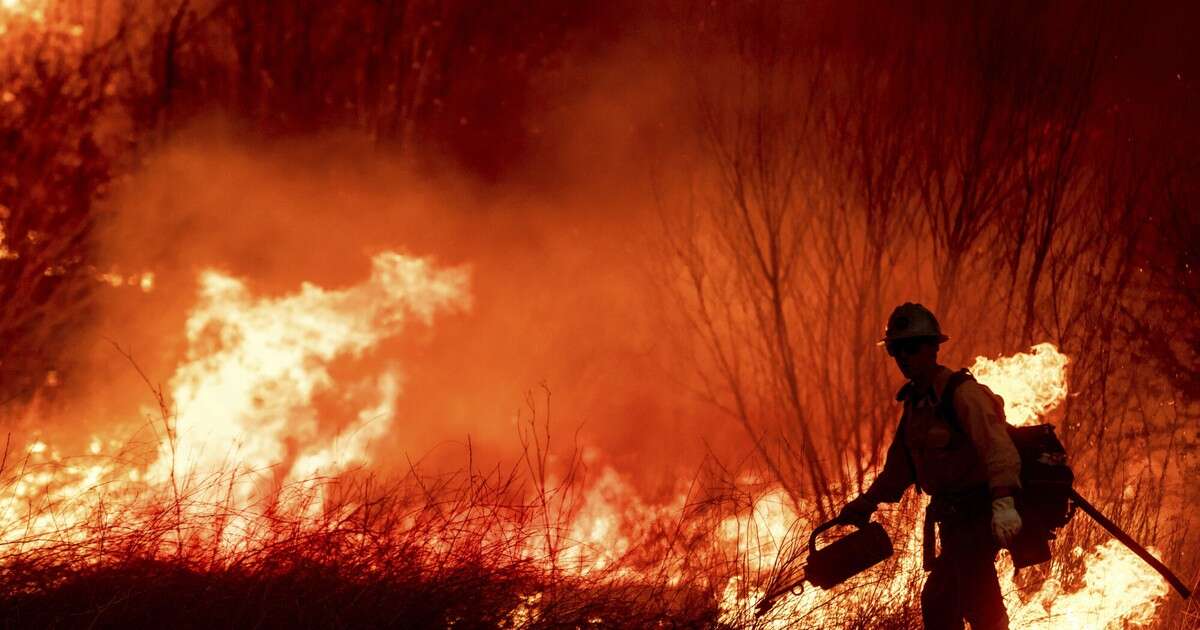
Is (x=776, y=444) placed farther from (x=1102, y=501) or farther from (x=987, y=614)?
(x=987, y=614)

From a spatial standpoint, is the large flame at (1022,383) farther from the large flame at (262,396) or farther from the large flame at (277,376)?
the large flame at (277,376)

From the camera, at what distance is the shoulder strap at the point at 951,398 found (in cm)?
454

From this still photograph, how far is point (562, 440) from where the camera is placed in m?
12.8

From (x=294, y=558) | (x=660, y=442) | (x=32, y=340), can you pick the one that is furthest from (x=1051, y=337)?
(x=32, y=340)

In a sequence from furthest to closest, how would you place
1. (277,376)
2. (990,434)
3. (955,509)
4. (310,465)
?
(277,376), (310,465), (955,509), (990,434)

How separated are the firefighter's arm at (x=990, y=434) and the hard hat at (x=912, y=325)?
10.6 inches

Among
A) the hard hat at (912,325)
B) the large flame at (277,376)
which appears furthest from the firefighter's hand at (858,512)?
the large flame at (277,376)

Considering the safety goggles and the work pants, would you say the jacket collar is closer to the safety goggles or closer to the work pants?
the safety goggles

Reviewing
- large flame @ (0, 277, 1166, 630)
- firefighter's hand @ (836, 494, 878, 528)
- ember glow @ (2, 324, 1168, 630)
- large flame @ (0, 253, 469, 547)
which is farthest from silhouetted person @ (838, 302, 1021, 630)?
large flame @ (0, 253, 469, 547)

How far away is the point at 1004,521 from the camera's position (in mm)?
4250

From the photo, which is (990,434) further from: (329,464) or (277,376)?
(277,376)

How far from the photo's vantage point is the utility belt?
15.0ft

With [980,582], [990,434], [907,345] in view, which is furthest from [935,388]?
[980,582]

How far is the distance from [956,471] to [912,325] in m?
0.62
